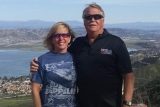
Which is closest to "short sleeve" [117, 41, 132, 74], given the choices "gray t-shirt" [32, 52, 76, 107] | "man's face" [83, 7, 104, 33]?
"man's face" [83, 7, 104, 33]

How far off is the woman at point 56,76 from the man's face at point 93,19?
0.78 feet

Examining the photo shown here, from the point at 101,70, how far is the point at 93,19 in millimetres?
504

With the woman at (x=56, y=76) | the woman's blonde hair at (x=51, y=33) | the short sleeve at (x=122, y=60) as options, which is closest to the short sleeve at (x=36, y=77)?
the woman at (x=56, y=76)

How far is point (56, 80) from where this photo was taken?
4484mm

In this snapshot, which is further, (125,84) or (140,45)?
(140,45)

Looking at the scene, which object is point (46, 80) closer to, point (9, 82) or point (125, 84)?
point (125, 84)

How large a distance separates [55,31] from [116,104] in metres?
0.93

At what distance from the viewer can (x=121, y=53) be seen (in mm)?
4551

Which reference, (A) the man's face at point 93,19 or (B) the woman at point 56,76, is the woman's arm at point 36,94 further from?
(A) the man's face at point 93,19

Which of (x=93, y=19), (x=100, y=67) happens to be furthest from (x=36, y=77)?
(x=93, y=19)

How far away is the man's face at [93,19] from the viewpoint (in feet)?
15.1

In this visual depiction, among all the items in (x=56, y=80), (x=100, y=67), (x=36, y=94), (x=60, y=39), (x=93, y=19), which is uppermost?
(x=93, y=19)

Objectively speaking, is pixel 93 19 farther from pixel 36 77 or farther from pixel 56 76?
pixel 36 77

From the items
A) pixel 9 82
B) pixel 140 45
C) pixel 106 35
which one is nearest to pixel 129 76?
pixel 106 35
